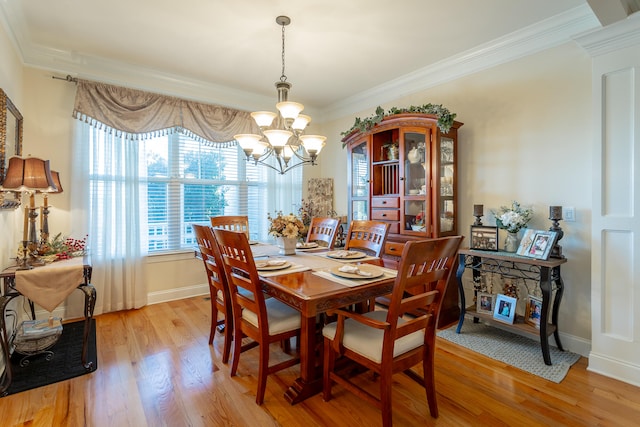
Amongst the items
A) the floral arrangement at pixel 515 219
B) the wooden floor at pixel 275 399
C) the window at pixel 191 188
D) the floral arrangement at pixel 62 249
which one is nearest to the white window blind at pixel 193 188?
the window at pixel 191 188

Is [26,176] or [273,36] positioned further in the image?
[273,36]

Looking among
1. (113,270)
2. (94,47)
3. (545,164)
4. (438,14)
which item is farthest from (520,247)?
(94,47)

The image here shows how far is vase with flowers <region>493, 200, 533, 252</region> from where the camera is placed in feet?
8.43

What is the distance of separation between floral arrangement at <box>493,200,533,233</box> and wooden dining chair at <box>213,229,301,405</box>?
190cm

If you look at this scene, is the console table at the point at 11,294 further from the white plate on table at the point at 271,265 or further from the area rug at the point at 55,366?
the white plate on table at the point at 271,265

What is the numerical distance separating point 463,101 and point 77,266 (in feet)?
12.0

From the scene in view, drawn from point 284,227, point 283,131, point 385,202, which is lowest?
point 284,227

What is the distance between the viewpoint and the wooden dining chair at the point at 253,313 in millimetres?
1761

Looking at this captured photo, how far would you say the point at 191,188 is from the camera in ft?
12.9

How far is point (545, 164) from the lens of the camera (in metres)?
2.63

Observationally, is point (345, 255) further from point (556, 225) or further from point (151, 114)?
point (151, 114)

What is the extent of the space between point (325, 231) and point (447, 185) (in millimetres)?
1315

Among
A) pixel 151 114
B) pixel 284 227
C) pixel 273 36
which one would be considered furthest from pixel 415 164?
pixel 151 114

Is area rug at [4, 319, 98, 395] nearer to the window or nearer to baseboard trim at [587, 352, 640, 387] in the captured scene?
the window
